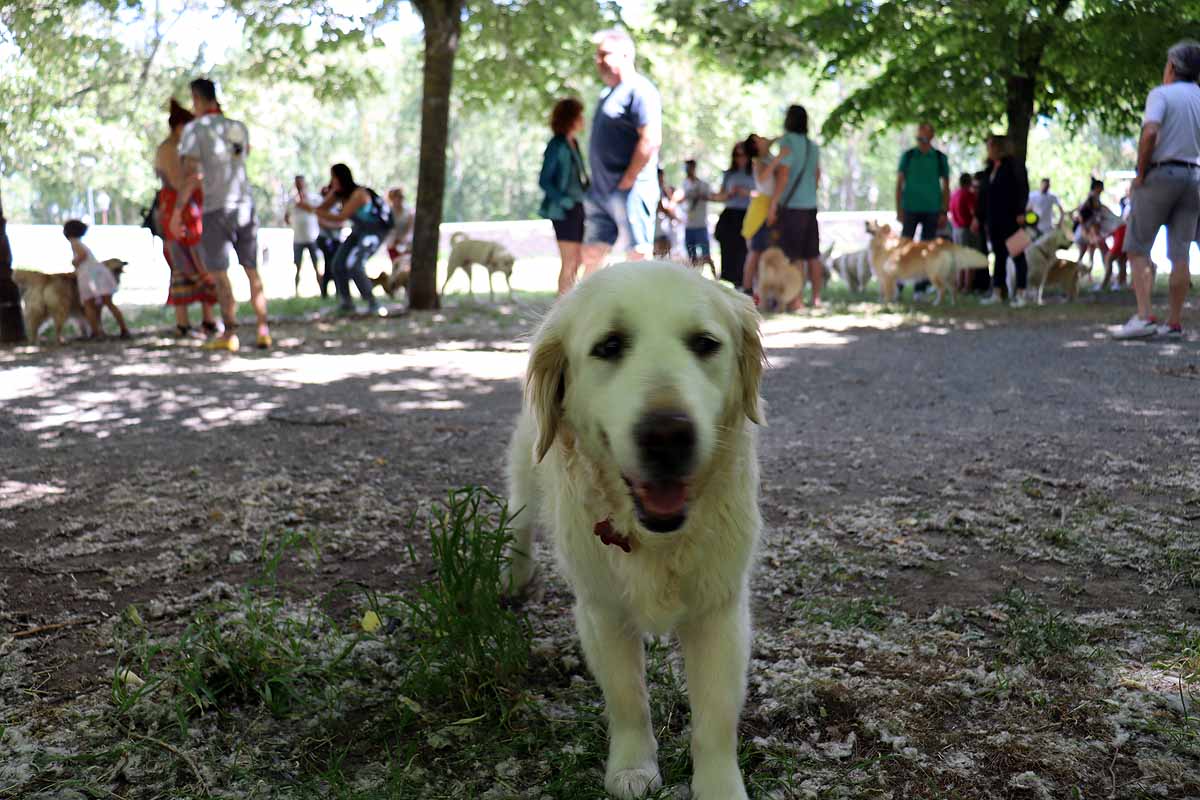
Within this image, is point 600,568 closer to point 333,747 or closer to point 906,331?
point 333,747

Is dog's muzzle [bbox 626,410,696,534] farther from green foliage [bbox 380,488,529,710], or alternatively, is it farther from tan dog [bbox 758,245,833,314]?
tan dog [bbox 758,245,833,314]

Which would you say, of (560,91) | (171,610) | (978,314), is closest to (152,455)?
(171,610)

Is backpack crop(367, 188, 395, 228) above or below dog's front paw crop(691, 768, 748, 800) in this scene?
above

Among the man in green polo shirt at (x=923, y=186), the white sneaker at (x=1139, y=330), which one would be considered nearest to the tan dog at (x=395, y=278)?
the man in green polo shirt at (x=923, y=186)

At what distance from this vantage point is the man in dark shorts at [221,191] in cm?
895

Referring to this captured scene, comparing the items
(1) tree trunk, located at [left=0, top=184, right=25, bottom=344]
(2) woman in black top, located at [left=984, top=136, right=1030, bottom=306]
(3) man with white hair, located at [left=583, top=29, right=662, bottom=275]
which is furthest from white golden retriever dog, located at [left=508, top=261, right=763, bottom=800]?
(2) woman in black top, located at [left=984, top=136, right=1030, bottom=306]

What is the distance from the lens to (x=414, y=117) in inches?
2945

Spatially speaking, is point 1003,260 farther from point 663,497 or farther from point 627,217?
point 663,497

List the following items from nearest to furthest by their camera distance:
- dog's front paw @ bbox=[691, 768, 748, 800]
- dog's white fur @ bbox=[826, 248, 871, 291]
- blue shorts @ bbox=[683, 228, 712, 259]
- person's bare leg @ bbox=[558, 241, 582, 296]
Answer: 1. dog's front paw @ bbox=[691, 768, 748, 800]
2. person's bare leg @ bbox=[558, 241, 582, 296]
3. dog's white fur @ bbox=[826, 248, 871, 291]
4. blue shorts @ bbox=[683, 228, 712, 259]

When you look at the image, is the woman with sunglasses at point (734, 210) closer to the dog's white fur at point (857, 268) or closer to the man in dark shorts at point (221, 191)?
the dog's white fur at point (857, 268)

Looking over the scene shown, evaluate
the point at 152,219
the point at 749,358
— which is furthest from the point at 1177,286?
the point at 152,219

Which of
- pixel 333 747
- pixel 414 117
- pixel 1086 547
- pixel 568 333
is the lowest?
pixel 333 747

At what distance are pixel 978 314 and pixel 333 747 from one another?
1119 centimetres

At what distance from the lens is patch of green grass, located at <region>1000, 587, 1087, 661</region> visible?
2982 millimetres
